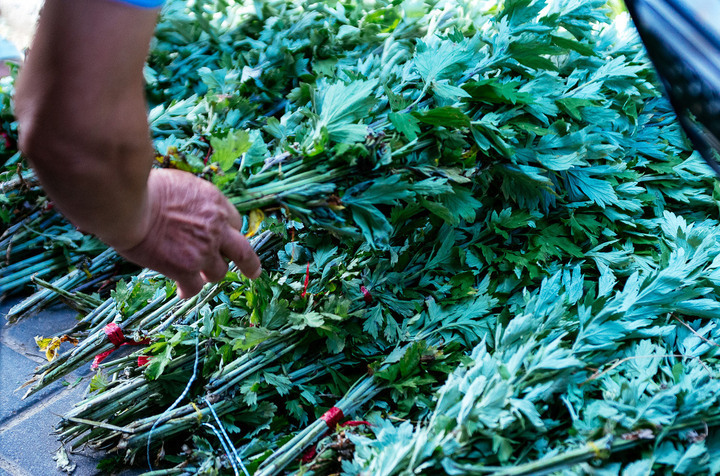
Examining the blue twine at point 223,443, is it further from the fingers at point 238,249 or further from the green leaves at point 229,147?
the green leaves at point 229,147

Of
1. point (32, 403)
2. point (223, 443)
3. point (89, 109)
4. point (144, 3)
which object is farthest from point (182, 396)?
point (144, 3)

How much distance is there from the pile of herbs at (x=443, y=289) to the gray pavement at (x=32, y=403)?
9cm

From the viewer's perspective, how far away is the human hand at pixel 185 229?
138cm

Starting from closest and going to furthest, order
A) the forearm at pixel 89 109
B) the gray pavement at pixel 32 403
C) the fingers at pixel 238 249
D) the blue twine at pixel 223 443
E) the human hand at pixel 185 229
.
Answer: the forearm at pixel 89 109
the human hand at pixel 185 229
the fingers at pixel 238 249
the blue twine at pixel 223 443
the gray pavement at pixel 32 403

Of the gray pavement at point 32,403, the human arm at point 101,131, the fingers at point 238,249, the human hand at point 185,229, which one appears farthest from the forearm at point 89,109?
the gray pavement at point 32,403

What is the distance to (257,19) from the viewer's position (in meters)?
2.82

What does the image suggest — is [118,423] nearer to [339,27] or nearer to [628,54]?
[339,27]

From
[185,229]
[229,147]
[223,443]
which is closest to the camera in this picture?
[185,229]

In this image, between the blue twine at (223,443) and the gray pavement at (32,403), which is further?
the gray pavement at (32,403)

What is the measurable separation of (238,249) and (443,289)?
72cm

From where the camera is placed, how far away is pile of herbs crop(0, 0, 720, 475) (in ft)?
4.81

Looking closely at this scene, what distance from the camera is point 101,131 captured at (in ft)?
3.65

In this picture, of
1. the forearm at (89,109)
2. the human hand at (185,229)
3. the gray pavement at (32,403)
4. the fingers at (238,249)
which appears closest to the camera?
the forearm at (89,109)

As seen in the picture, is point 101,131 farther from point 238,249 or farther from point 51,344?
point 51,344
